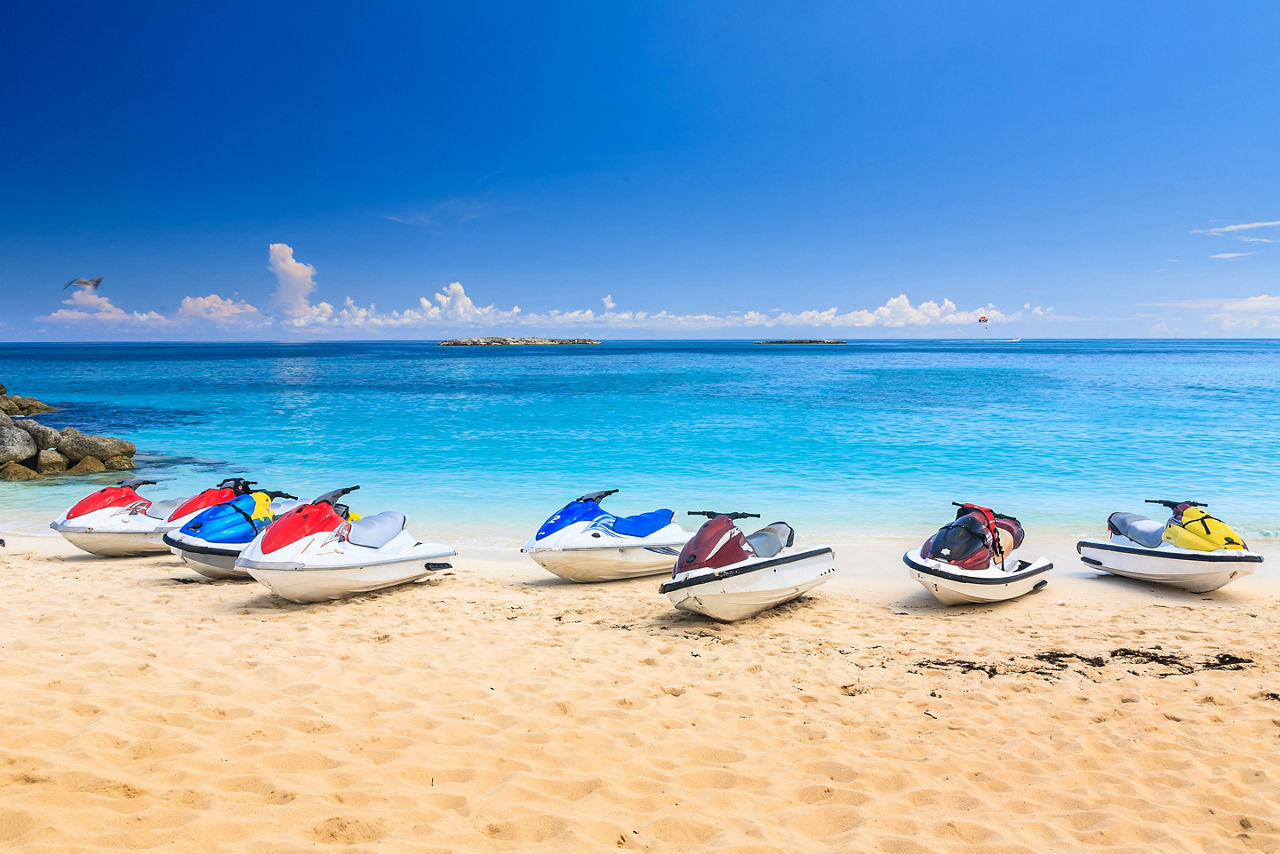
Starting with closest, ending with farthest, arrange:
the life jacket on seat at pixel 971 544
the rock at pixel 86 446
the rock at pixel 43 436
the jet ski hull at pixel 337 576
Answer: the jet ski hull at pixel 337 576, the life jacket on seat at pixel 971 544, the rock at pixel 86 446, the rock at pixel 43 436

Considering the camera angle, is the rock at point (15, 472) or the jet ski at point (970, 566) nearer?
the jet ski at point (970, 566)

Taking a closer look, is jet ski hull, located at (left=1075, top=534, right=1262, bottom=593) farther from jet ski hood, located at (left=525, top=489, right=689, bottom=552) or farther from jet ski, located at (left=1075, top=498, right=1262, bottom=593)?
jet ski hood, located at (left=525, top=489, right=689, bottom=552)

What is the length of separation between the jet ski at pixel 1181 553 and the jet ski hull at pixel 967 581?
4.72ft

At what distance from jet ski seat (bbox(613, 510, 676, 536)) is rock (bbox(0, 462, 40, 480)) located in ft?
51.1

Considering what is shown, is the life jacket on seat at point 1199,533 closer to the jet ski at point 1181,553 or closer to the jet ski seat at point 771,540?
the jet ski at point 1181,553

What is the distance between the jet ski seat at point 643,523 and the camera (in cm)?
826

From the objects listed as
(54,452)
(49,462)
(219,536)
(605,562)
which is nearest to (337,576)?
(219,536)

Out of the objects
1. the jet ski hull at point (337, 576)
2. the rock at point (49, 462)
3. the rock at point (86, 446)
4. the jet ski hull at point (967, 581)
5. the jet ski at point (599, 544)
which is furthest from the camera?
the rock at point (86, 446)

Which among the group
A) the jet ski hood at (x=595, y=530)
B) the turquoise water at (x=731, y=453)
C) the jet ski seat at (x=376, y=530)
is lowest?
the turquoise water at (x=731, y=453)

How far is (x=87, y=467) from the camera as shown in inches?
655

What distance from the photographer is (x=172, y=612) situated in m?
6.75

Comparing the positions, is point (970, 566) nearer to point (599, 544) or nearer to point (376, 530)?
point (599, 544)

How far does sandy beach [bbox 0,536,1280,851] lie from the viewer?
318 centimetres

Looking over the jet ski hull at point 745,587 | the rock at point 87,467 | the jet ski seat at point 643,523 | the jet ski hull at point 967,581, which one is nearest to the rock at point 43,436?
the rock at point 87,467
